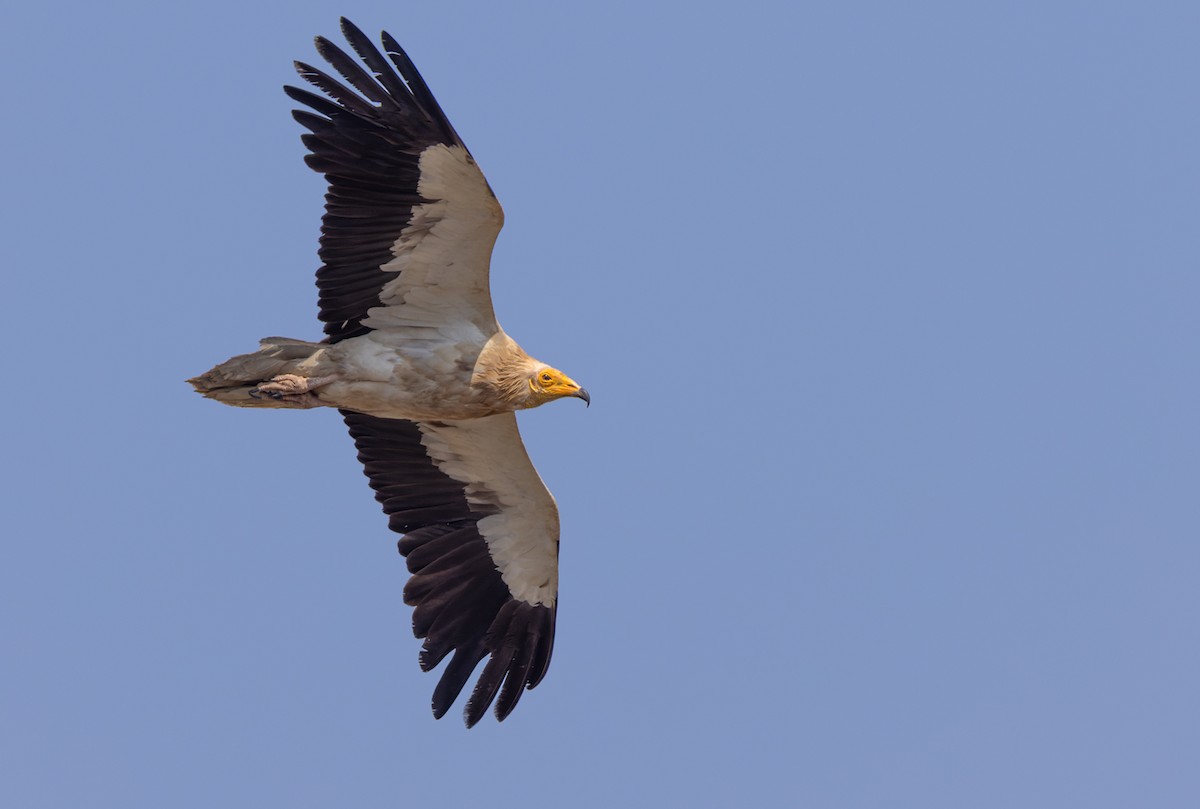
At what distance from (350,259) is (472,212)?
1.14 meters

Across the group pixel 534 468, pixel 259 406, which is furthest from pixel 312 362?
pixel 534 468

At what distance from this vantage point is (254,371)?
1385 centimetres

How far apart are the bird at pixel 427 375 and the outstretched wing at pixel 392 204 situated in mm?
12

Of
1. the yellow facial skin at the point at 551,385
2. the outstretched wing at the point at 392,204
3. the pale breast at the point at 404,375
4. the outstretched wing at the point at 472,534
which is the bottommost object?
the outstretched wing at the point at 472,534

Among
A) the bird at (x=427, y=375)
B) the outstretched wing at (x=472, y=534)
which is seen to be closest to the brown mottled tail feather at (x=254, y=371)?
the bird at (x=427, y=375)

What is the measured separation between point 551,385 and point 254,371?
2431 millimetres

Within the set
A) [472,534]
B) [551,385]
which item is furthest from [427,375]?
[472,534]

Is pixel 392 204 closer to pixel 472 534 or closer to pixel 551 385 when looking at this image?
pixel 551 385

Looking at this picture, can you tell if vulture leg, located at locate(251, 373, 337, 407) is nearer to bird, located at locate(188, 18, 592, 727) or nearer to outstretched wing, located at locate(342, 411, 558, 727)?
bird, located at locate(188, 18, 592, 727)

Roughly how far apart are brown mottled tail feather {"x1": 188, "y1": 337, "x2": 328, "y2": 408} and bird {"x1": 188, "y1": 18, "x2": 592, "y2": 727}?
0.01 metres

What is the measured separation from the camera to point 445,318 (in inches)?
572

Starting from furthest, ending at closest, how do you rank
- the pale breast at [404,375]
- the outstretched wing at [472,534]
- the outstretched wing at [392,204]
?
1. the outstretched wing at [472,534]
2. the pale breast at [404,375]
3. the outstretched wing at [392,204]

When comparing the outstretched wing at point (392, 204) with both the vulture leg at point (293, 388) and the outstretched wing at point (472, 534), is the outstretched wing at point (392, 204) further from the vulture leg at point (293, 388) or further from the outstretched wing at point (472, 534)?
the outstretched wing at point (472, 534)

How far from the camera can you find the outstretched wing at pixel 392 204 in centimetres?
1341
